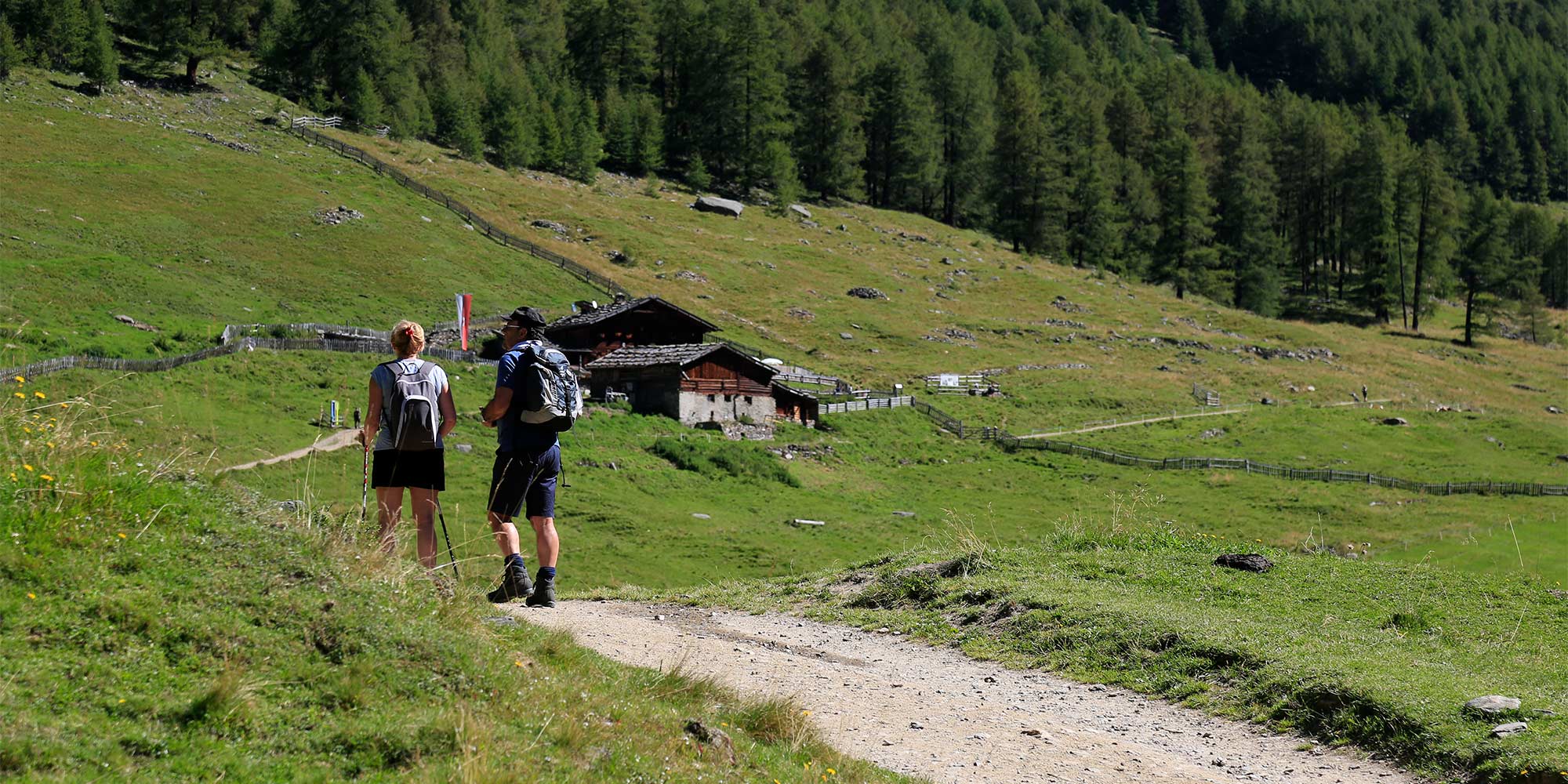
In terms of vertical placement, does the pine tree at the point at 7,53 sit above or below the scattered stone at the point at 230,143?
above

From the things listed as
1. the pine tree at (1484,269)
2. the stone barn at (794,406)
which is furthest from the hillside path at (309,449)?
the pine tree at (1484,269)

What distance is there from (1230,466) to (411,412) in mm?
52227

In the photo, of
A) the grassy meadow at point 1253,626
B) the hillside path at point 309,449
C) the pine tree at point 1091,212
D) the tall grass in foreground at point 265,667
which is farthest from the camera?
the pine tree at point 1091,212

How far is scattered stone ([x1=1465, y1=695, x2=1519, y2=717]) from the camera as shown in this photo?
9.02 metres

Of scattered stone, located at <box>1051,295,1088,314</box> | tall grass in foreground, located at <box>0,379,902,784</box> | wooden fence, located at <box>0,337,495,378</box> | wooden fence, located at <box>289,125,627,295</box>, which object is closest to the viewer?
tall grass in foreground, located at <box>0,379,902,784</box>

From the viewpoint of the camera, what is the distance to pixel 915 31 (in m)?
171

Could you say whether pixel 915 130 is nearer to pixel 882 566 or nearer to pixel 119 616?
pixel 882 566

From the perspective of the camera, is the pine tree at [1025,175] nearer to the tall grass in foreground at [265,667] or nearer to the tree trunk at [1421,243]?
the tree trunk at [1421,243]

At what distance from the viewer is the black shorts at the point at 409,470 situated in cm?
1031

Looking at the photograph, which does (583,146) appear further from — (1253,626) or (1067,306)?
(1253,626)

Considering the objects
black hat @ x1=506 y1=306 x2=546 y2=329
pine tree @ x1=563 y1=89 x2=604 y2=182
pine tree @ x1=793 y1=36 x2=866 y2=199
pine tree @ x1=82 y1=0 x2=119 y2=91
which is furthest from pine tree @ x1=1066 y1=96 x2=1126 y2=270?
black hat @ x1=506 y1=306 x2=546 y2=329

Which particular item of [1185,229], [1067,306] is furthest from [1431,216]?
[1067,306]

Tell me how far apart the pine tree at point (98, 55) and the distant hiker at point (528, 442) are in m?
97.1

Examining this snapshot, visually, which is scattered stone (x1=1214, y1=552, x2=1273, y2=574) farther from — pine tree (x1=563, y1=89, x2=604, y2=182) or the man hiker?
pine tree (x1=563, y1=89, x2=604, y2=182)
